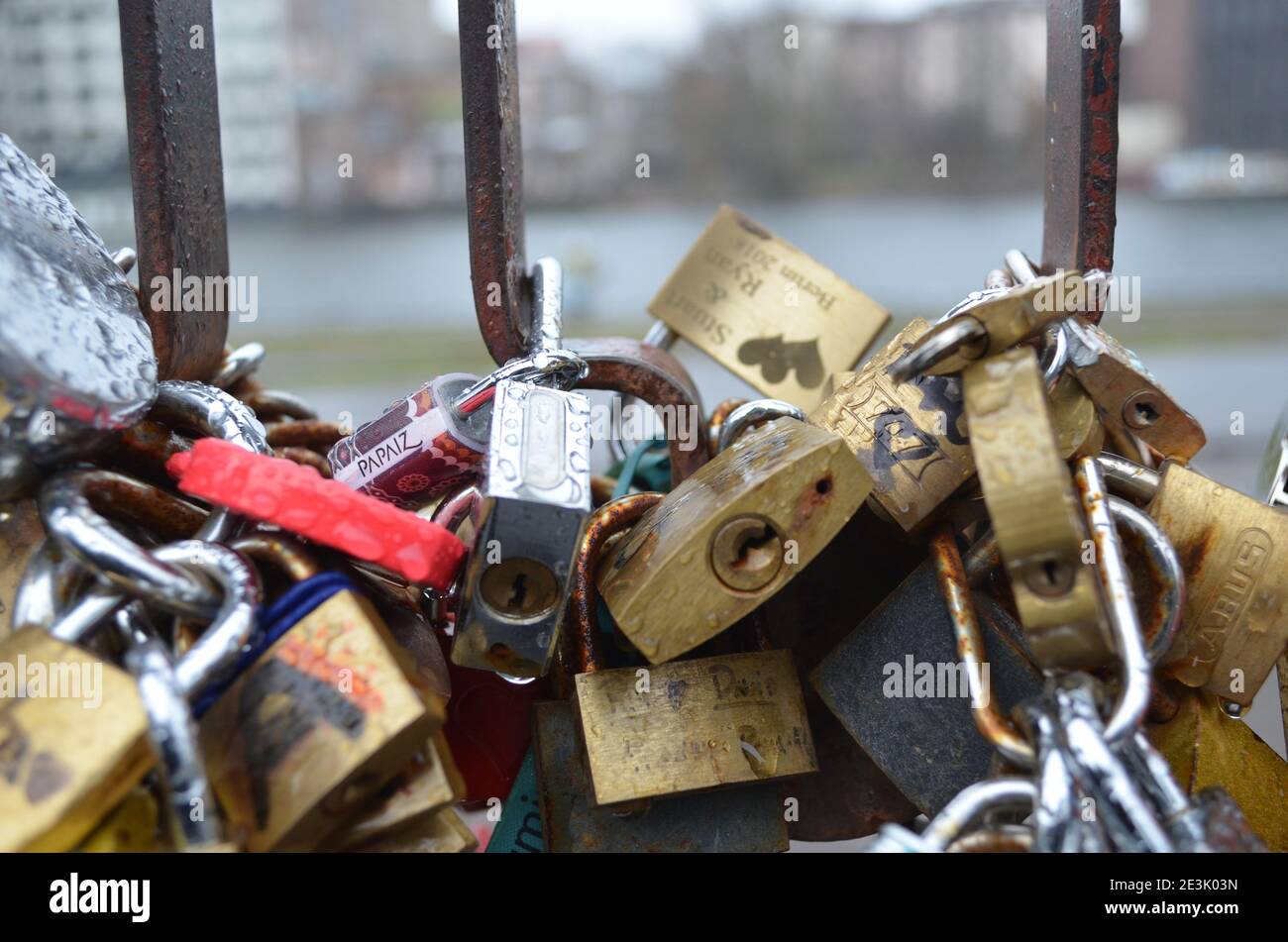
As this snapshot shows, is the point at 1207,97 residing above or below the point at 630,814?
above

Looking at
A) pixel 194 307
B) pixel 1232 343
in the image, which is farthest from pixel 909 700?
pixel 1232 343

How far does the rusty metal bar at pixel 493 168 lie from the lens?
83 centimetres

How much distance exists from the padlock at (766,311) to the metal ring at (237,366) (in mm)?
404

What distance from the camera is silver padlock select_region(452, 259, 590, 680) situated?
2.18 feet

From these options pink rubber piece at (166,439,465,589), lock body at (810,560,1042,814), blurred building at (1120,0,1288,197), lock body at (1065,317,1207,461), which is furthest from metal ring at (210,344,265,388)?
blurred building at (1120,0,1288,197)

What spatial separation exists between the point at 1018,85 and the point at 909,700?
23.7 m

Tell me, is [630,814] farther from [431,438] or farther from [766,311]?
[766,311]

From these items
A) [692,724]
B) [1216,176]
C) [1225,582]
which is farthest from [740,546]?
[1216,176]

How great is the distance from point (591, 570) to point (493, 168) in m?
0.32

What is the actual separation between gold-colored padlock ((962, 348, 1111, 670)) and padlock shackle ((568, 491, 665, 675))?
11.8 inches

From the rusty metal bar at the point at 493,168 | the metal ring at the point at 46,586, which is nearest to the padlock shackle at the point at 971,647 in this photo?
the rusty metal bar at the point at 493,168

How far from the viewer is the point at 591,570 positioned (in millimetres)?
835

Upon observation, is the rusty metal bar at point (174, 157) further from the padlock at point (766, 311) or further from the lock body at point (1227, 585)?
the lock body at point (1227, 585)

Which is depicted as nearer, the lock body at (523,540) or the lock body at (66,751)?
the lock body at (66,751)
